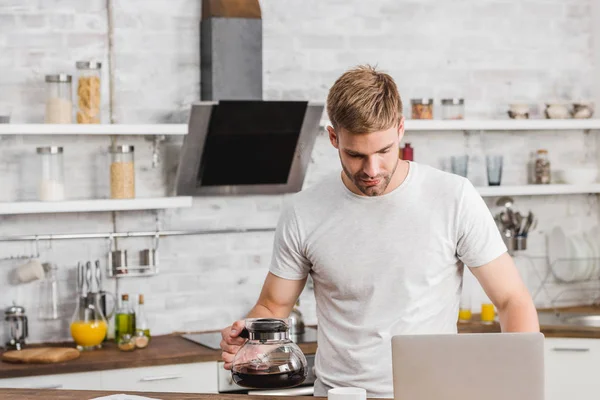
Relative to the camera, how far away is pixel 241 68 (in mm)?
4254

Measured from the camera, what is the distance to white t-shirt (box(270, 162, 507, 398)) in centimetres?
261

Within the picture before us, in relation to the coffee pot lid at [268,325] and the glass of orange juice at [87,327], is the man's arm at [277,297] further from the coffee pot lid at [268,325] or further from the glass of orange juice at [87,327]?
the glass of orange juice at [87,327]

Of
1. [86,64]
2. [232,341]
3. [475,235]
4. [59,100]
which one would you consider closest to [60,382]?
[59,100]

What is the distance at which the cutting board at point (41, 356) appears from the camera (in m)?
3.73

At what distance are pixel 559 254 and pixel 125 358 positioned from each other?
2455mm

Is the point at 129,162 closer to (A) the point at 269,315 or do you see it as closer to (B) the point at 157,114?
(B) the point at 157,114

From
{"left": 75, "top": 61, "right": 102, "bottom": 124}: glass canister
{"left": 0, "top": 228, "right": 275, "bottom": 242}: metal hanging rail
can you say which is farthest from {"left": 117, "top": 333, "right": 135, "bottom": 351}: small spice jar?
{"left": 75, "top": 61, "right": 102, "bottom": 124}: glass canister

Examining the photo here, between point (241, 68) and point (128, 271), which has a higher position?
point (241, 68)

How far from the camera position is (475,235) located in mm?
2625

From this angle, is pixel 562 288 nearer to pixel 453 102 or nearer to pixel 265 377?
pixel 453 102

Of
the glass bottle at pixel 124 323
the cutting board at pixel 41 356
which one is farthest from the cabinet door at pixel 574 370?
the cutting board at pixel 41 356

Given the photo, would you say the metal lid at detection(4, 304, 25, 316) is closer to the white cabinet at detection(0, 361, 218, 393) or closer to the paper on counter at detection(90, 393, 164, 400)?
the white cabinet at detection(0, 361, 218, 393)

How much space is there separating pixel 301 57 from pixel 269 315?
84.5 inches

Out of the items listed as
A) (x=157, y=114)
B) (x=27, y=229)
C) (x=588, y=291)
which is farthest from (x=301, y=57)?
(x=588, y=291)
